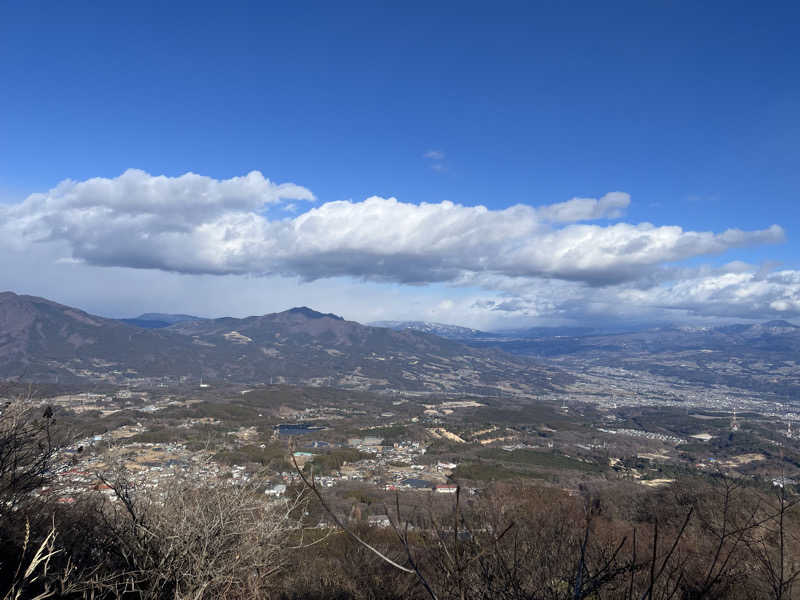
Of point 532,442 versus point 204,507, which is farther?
point 532,442

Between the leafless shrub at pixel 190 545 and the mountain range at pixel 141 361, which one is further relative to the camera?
the mountain range at pixel 141 361

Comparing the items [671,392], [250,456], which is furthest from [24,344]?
[671,392]

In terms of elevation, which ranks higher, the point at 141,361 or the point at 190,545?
the point at 190,545

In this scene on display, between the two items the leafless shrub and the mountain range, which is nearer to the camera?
the leafless shrub

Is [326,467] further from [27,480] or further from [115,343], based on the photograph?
[115,343]

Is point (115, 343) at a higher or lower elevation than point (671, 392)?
higher

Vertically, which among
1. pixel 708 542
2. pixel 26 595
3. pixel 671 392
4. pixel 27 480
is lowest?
pixel 671 392

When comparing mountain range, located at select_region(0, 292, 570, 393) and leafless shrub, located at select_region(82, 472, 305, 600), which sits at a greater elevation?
leafless shrub, located at select_region(82, 472, 305, 600)

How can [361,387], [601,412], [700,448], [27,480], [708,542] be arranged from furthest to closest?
[361,387] → [601,412] → [700,448] → [708,542] → [27,480]

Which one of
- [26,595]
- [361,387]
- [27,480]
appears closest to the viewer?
[26,595]

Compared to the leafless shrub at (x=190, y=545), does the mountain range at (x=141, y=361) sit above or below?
below

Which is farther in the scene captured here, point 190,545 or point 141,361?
point 141,361
